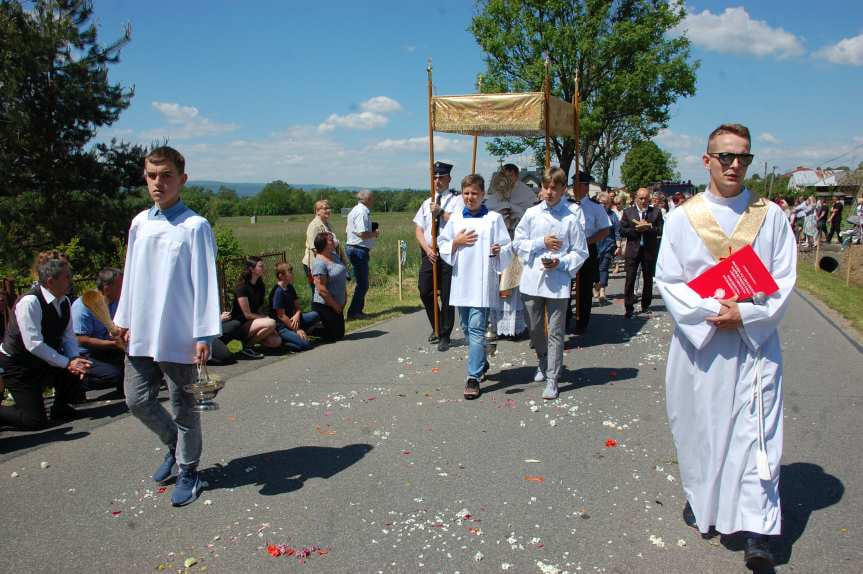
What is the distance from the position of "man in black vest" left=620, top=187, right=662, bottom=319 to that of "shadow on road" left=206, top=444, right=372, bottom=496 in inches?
289

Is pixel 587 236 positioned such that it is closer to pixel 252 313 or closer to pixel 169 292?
pixel 252 313

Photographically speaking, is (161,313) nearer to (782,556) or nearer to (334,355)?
(782,556)

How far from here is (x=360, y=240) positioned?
12.6 metres

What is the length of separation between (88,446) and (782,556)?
16.7 ft

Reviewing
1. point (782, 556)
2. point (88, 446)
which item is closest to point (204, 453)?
point (88, 446)

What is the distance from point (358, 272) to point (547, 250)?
6.07m

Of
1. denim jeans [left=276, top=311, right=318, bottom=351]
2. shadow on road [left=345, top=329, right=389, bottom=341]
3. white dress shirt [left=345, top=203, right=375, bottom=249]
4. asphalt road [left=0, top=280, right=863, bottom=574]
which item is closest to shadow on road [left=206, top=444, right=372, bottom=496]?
asphalt road [left=0, top=280, right=863, bottom=574]

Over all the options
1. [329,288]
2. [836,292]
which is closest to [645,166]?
[836,292]

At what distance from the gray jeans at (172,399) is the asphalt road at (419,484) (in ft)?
1.19

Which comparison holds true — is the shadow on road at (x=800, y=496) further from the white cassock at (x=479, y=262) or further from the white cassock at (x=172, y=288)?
the white cassock at (x=172, y=288)

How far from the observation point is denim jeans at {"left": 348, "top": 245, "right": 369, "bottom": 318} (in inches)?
496

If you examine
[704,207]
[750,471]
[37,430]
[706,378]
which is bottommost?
[37,430]

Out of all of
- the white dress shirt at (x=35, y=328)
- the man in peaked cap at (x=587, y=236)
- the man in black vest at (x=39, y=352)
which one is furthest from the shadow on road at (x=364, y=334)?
the white dress shirt at (x=35, y=328)

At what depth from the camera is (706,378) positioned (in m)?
3.88
